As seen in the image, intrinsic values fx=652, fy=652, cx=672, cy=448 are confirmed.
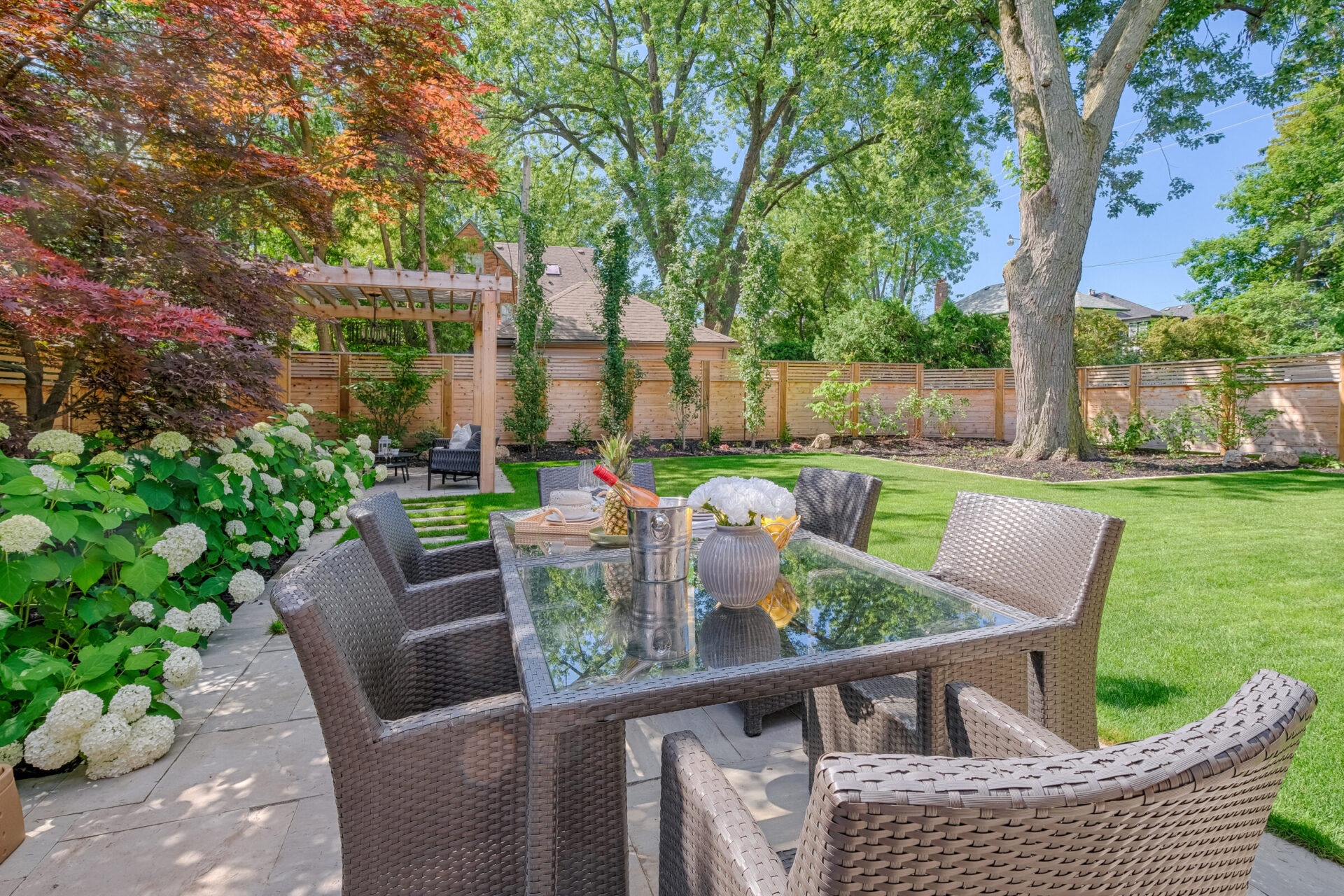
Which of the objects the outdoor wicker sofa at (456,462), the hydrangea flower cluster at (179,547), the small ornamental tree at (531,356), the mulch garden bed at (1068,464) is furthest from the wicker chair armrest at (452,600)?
the small ornamental tree at (531,356)

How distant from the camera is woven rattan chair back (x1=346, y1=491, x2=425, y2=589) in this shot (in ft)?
6.68

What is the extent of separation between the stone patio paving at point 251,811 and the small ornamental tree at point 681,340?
9778mm

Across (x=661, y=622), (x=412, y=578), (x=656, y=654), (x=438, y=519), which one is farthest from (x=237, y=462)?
(x=656, y=654)

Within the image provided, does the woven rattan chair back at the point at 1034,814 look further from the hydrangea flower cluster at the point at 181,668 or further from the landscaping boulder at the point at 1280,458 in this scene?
the landscaping boulder at the point at 1280,458

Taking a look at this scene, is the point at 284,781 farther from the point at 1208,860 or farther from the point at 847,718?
the point at 1208,860

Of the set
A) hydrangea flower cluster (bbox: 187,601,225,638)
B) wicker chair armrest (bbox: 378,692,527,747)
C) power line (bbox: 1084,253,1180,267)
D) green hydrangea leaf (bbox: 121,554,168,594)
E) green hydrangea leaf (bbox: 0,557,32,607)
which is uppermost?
power line (bbox: 1084,253,1180,267)

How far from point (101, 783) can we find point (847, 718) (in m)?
2.29

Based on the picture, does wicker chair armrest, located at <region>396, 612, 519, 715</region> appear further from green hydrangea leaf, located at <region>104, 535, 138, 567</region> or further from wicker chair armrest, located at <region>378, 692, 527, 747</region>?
green hydrangea leaf, located at <region>104, 535, 138, 567</region>

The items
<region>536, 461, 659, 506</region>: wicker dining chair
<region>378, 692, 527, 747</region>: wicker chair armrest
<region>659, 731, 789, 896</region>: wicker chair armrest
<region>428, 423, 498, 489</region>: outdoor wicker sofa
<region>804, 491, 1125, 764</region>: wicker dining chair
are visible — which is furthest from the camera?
<region>428, 423, 498, 489</region>: outdoor wicker sofa

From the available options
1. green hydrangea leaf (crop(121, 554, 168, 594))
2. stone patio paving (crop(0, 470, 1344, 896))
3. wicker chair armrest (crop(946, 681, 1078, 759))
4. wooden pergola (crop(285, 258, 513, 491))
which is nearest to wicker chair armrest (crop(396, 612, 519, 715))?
stone patio paving (crop(0, 470, 1344, 896))

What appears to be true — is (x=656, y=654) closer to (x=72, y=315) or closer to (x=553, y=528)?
(x=553, y=528)

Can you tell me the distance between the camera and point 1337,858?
1602mm

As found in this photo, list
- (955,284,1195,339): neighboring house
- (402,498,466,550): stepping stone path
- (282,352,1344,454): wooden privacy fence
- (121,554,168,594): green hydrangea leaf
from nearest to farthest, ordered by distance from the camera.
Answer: (121,554,168,594): green hydrangea leaf < (402,498,466,550): stepping stone path < (282,352,1344,454): wooden privacy fence < (955,284,1195,339): neighboring house

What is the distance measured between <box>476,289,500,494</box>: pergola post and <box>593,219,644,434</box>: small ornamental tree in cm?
397
